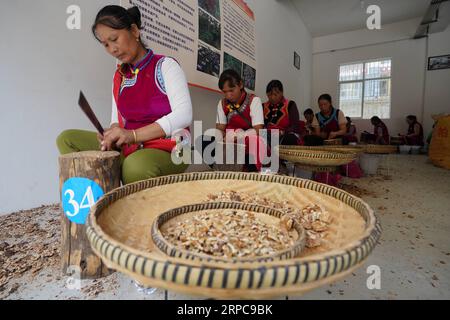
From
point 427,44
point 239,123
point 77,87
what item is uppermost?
point 427,44

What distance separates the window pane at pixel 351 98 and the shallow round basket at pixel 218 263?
843 cm

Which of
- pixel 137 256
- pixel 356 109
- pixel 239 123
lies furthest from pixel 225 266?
pixel 356 109

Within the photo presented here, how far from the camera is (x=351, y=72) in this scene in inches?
317

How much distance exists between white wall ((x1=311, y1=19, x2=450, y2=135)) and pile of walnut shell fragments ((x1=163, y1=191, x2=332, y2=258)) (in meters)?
8.22

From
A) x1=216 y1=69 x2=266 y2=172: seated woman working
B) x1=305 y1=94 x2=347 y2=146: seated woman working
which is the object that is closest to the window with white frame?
x1=305 y1=94 x2=347 y2=146: seated woman working

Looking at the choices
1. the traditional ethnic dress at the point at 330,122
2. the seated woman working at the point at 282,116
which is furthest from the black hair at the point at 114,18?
the traditional ethnic dress at the point at 330,122

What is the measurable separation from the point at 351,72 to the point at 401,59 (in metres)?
1.29

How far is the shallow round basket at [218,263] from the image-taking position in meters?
0.34

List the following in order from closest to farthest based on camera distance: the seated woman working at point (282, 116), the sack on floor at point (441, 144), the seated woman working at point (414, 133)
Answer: the seated woman working at point (282, 116), the sack on floor at point (441, 144), the seated woman working at point (414, 133)

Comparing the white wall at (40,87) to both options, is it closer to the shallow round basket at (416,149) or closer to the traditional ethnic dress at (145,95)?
the traditional ethnic dress at (145,95)

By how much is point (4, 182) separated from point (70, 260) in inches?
33.8

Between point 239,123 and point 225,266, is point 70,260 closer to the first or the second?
point 225,266

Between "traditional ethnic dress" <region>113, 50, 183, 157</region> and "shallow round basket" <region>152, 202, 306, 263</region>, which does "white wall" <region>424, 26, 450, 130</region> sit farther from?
"shallow round basket" <region>152, 202, 306, 263</region>
